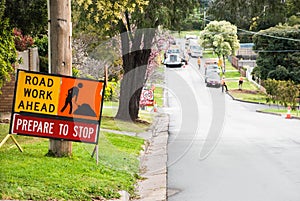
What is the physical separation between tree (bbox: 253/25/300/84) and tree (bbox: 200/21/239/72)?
16021mm

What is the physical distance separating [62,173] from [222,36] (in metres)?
66.8

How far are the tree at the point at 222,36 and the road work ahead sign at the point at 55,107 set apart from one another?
211ft

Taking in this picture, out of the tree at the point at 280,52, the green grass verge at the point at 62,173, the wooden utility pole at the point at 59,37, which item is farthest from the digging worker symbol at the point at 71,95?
the tree at the point at 280,52

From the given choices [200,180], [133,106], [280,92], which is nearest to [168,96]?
[280,92]

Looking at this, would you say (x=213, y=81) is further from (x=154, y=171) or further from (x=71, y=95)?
(x=71, y=95)

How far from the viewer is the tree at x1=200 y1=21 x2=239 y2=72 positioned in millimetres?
75438

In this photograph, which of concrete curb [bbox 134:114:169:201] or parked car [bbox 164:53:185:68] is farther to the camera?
parked car [bbox 164:53:185:68]

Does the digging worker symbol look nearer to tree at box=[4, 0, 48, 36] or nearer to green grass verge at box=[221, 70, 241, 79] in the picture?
tree at box=[4, 0, 48, 36]

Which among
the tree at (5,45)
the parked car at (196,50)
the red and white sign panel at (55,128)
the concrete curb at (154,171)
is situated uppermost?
the parked car at (196,50)

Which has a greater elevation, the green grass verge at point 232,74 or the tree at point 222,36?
the tree at point 222,36

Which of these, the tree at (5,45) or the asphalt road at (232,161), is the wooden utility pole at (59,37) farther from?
the asphalt road at (232,161)

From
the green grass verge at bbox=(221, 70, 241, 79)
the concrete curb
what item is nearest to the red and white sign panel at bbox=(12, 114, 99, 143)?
the concrete curb

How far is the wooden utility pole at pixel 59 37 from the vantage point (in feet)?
37.1

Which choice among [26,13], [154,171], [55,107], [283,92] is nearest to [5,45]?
[26,13]
